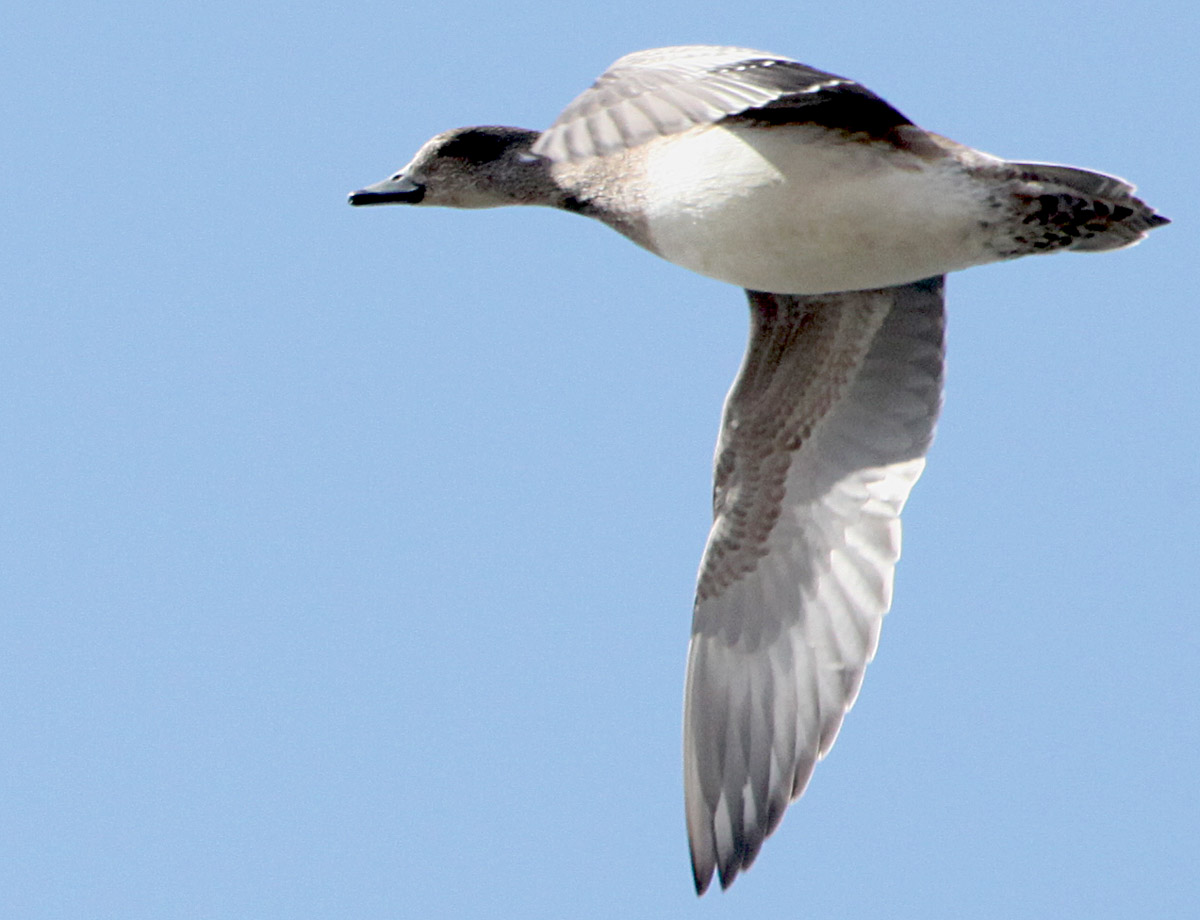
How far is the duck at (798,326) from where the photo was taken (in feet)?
23.8

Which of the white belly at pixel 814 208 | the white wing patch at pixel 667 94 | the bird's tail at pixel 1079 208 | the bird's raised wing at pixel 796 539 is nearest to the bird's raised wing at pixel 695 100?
the white wing patch at pixel 667 94

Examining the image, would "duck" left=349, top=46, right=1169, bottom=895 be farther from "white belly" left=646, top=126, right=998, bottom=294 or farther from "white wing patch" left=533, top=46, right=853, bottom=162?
"white wing patch" left=533, top=46, right=853, bottom=162

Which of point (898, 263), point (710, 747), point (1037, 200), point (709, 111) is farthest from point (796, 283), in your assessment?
point (710, 747)

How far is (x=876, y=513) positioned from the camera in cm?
851

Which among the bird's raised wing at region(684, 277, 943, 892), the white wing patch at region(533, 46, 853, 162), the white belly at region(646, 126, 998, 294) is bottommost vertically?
the bird's raised wing at region(684, 277, 943, 892)

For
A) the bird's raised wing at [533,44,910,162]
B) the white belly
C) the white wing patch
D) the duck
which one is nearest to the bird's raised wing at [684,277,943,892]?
the duck

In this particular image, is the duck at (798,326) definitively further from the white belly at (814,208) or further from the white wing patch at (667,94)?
the white wing patch at (667,94)

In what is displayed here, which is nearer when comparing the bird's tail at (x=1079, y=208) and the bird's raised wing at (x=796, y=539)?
the bird's tail at (x=1079, y=208)

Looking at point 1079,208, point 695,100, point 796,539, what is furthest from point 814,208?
point 796,539

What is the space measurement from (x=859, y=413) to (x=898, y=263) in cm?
127

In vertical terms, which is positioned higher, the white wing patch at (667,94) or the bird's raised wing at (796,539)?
the white wing patch at (667,94)

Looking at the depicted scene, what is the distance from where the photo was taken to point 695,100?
623 centimetres

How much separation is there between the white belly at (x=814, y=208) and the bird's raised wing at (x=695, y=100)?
0.13m

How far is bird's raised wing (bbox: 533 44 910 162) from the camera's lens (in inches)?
237
